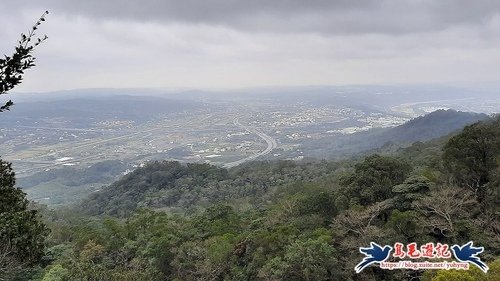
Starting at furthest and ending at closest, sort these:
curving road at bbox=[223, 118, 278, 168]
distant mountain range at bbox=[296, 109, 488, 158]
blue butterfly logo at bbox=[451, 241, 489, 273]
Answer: distant mountain range at bbox=[296, 109, 488, 158] → curving road at bbox=[223, 118, 278, 168] → blue butterfly logo at bbox=[451, 241, 489, 273]

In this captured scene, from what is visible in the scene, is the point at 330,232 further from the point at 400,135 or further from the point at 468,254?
the point at 400,135

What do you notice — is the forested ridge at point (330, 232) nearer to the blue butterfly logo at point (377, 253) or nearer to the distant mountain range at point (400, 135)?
the blue butterfly logo at point (377, 253)

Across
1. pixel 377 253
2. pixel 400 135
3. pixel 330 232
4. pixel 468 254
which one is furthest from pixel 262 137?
pixel 468 254

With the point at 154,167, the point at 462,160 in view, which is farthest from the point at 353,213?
the point at 154,167

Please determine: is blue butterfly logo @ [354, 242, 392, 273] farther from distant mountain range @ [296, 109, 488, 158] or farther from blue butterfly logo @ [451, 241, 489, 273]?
distant mountain range @ [296, 109, 488, 158]

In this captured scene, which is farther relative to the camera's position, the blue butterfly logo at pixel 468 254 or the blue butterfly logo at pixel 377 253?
the blue butterfly logo at pixel 377 253

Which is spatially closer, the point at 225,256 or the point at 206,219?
the point at 225,256

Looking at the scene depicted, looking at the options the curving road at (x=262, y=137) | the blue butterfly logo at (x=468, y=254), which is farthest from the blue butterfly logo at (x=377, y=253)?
the curving road at (x=262, y=137)

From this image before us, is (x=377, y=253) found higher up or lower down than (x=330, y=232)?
higher up

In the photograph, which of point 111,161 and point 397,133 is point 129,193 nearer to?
point 111,161

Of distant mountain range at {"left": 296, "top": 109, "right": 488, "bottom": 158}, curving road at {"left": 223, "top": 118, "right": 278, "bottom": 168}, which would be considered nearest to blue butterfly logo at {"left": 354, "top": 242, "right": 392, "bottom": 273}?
curving road at {"left": 223, "top": 118, "right": 278, "bottom": 168}

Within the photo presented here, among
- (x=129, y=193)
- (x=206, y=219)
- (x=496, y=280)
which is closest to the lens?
(x=496, y=280)
